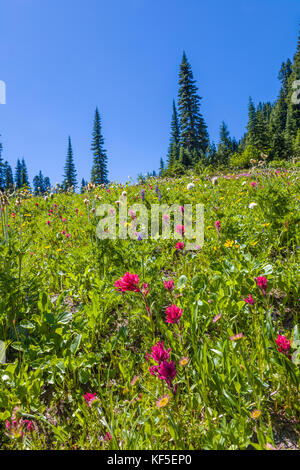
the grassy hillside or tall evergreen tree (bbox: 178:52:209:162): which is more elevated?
tall evergreen tree (bbox: 178:52:209:162)

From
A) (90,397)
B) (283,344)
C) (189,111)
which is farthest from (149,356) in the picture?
(189,111)

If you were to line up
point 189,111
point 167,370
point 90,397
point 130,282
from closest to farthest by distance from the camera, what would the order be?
point 167,370 → point 90,397 → point 130,282 → point 189,111

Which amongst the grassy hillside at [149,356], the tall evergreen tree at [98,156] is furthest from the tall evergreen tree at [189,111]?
the grassy hillside at [149,356]

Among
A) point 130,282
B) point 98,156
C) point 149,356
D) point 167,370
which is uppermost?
point 98,156

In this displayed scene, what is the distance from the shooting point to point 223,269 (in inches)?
88.4

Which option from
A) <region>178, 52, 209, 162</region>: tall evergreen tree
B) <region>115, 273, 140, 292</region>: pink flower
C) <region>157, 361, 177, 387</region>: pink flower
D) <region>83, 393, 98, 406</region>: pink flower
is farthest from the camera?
<region>178, 52, 209, 162</region>: tall evergreen tree

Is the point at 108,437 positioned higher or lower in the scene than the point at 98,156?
lower

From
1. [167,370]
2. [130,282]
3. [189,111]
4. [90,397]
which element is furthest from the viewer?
[189,111]

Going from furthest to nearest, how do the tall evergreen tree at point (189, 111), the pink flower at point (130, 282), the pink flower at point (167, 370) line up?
the tall evergreen tree at point (189, 111)
the pink flower at point (130, 282)
the pink flower at point (167, 370)

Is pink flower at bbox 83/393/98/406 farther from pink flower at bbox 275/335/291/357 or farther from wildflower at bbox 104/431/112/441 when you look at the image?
pink flower at bbox 275/335/291/357

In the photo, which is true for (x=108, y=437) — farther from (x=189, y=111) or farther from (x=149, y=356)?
(x=189, y=111)

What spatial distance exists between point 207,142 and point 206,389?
144 ft

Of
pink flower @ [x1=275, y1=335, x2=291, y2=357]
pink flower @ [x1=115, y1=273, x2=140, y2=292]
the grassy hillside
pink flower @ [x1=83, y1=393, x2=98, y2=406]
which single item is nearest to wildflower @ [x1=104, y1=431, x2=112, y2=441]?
the grassy hillside

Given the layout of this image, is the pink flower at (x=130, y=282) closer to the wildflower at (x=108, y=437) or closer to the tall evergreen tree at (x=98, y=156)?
the wildflower at (x=108, y=437)
